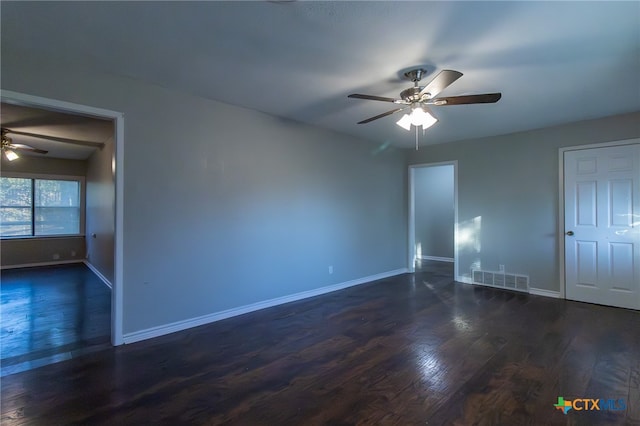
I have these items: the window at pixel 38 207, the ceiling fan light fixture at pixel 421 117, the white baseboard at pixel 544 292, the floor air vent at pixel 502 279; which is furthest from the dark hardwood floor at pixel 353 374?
the window at pixel 38 207

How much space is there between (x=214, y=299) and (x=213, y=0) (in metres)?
2.98

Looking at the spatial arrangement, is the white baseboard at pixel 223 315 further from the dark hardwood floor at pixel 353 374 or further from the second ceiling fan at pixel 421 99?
the second ceiling fan at pixel 421 99

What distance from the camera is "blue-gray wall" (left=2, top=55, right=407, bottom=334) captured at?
9.78 feet

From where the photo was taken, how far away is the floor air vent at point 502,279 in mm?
4871

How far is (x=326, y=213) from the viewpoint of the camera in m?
4.87

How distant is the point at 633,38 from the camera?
2279 mm

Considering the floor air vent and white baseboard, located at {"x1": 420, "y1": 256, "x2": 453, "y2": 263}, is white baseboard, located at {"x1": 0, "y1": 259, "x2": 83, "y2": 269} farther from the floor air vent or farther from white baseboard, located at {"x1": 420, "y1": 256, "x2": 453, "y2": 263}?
the floor air vent

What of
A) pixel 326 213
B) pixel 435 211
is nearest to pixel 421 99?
pixel 326 213

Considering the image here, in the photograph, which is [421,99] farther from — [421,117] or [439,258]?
[439,258]

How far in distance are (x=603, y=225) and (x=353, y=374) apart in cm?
423

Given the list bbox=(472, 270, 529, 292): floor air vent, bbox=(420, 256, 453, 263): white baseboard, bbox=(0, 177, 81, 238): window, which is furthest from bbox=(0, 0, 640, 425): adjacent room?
bbox=(420, 256, 453, 263): white baseboard

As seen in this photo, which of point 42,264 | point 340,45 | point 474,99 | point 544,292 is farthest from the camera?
point 42,264

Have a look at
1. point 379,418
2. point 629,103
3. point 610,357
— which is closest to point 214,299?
point 379,418

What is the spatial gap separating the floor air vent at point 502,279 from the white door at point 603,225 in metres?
0.57
